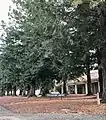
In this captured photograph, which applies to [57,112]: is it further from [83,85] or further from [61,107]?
[83,85]

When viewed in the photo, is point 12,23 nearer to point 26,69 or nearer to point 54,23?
point 26,69

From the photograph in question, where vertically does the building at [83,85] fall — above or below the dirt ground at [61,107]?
above

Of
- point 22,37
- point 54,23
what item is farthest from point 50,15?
point 22,37

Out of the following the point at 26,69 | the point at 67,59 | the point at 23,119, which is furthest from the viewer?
the point at 26,69

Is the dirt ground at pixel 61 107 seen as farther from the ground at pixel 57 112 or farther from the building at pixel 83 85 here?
the building at pixel 83 85

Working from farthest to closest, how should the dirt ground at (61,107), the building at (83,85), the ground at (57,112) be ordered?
the building at (83,85)
the dirt ground at (61,107)
the ground at (57,112)

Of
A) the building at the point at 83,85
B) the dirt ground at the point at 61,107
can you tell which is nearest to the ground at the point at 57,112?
the dirt ground at the point at 61,107

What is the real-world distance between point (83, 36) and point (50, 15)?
9.61 feet

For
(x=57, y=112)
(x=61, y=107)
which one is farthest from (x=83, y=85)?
(x=57, y=112)

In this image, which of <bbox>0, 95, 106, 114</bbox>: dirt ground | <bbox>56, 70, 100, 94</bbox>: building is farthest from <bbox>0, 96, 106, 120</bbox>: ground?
<bbox>56, 70, 100, 94</bbox>: building

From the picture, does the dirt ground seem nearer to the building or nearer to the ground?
the ground

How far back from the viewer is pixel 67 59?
105 feet

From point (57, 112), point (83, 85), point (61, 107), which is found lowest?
point (57, 112)

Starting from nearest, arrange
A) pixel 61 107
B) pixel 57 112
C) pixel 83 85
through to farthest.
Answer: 1. pixel 57 112
2. pixel 61 107
3. pixel 83 85
